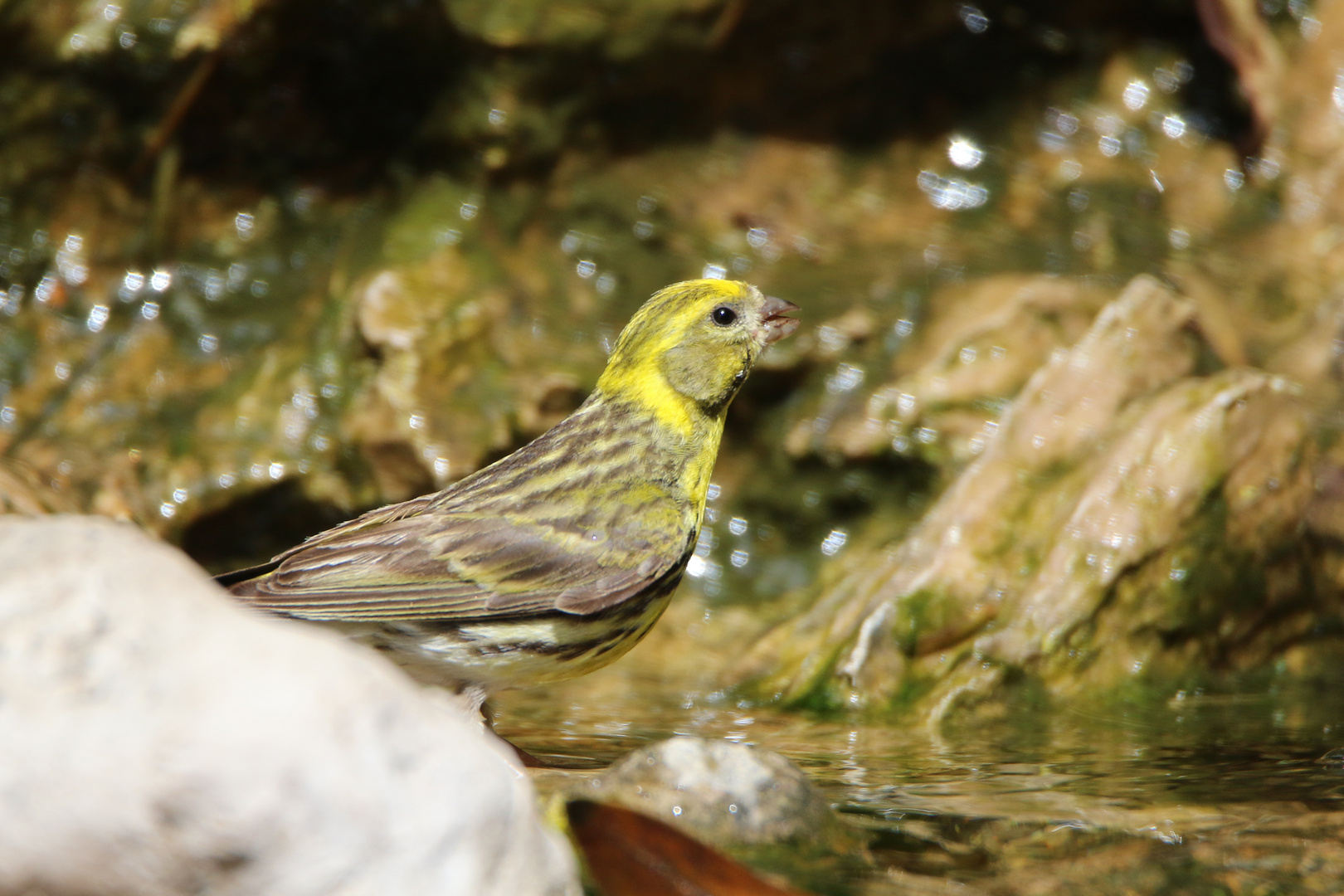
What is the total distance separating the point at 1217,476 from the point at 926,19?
4062mm

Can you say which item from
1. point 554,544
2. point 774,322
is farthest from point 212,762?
point 774,322

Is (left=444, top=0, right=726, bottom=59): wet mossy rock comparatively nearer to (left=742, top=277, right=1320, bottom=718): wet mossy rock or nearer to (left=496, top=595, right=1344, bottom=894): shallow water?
(left=742, top=277, right=1320, bottom=718): wet mossy rock

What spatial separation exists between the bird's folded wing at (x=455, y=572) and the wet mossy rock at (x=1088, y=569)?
1312 mm

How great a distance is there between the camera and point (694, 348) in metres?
4.75

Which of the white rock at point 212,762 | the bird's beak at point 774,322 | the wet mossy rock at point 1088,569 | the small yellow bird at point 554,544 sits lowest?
the wet mossy rock at point 1088,569

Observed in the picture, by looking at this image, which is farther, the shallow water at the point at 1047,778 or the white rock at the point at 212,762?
the shallow water at the point at 1047,778

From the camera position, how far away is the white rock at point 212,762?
2197 mm

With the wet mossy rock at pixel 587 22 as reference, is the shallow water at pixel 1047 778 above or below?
below

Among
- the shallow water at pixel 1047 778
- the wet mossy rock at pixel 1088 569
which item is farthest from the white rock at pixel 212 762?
the wet mossy rock at pixel 1088 569

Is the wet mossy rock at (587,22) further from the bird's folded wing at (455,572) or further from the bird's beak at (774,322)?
the bird's folded wing at (455,572)

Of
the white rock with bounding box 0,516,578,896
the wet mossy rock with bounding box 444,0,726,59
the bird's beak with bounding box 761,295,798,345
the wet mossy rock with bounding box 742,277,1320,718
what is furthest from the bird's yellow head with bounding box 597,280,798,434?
the wet mossy rock with bounding box 444,0,726,59

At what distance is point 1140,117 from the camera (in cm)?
828

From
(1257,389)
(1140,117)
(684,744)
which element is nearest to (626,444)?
(684,744)

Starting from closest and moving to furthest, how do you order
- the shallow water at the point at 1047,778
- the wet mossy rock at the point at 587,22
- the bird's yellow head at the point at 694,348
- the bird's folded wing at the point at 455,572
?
the shallow water at the point at 1047,778
the bird's folded wing at the point at 455,572
the bird's yellow head at the point at 694,348
the wet mossy rock at the point at 587,22
